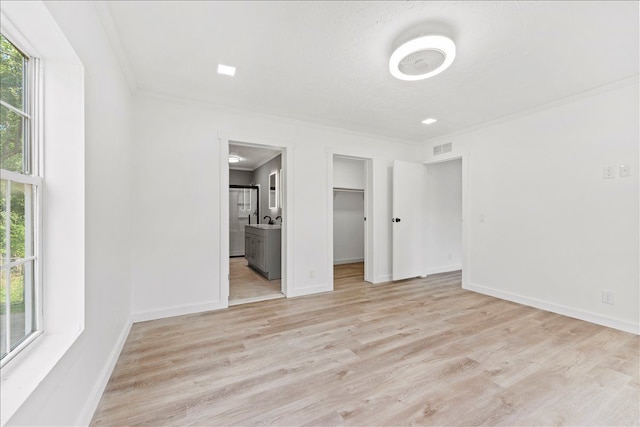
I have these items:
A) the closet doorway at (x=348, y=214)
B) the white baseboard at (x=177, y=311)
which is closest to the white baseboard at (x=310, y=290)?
the white baseboard at (x=177, y=311)

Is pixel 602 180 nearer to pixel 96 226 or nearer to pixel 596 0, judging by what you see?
pixel 596 0

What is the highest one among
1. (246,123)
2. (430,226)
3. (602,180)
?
(246,123)

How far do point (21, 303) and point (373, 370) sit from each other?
200cm

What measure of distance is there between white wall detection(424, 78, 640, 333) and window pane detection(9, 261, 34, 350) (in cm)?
451

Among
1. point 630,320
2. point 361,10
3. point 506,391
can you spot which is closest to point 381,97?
point 361,10

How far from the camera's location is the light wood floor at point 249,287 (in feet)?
11.7

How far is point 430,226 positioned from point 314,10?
4.17 metres

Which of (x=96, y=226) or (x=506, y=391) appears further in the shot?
(x=506, y=391)

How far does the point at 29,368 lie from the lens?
3.26 ft

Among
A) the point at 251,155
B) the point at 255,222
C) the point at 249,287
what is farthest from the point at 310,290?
the point at 255,222

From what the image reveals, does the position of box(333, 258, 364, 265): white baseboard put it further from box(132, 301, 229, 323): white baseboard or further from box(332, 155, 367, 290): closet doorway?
box(132, 301, 229, 323): white baseboard

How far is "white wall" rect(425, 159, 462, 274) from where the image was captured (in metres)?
4.97

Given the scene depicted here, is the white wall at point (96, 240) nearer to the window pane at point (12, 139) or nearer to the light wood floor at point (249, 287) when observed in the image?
the window pane at point (12, 139)

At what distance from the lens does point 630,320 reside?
259 cm
